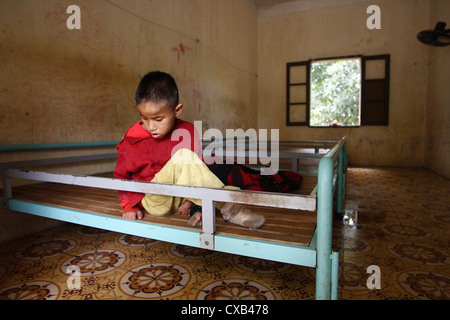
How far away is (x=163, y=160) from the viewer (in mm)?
1392

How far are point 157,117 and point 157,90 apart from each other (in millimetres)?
121

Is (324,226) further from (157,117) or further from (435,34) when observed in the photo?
(435,34)

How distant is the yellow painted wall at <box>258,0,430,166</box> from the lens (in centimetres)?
589

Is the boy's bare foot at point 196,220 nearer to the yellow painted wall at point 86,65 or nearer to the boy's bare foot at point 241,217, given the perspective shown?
the boy's bare foot at point 241,217

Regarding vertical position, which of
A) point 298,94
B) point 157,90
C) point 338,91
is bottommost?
point 157,90

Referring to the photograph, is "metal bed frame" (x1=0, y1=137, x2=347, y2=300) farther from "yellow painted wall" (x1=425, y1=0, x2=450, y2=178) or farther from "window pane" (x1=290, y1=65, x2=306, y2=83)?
"window pane" (x1=290, y1=65, x2=306, y2=83)

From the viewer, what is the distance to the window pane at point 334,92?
6.96m

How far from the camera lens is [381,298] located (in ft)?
4.16

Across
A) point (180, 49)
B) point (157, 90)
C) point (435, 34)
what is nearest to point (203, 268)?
point (157, 90)

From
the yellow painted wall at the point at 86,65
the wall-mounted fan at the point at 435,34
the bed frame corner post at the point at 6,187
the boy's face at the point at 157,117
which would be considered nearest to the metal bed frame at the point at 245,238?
the bed frame corner post at the point at 6,187

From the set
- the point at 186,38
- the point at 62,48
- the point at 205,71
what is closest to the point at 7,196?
the point at 62,48

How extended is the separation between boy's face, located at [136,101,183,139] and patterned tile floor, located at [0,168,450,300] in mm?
769

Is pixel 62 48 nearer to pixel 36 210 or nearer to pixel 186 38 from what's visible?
pixel 36 210

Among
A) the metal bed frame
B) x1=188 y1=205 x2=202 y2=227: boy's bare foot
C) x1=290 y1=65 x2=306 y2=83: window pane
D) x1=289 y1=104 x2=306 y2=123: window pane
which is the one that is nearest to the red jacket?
the metal bed frame
